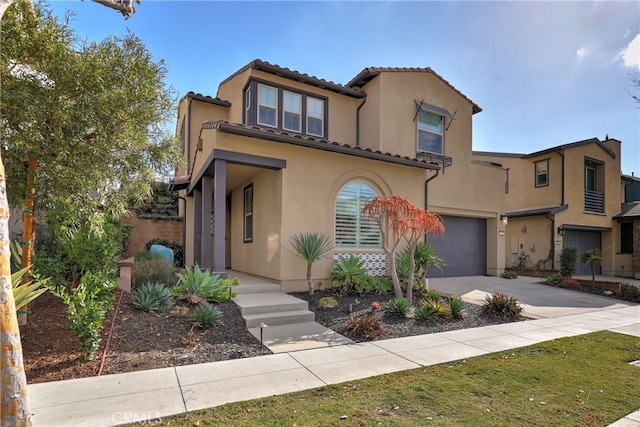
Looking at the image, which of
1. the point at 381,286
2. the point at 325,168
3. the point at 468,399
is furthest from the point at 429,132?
the point at 468,399

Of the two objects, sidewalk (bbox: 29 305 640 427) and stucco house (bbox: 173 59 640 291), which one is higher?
stucco house (bbox: 173 59 640 291)

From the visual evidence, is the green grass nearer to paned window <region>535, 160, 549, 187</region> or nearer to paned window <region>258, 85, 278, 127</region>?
paned window <region>258, 85, 278, 127</region>

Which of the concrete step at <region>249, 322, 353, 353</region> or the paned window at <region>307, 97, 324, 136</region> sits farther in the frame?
the paned window at <region>307, 97, 324, 136</region>

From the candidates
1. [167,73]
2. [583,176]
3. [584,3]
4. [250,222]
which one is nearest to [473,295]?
[250,222]

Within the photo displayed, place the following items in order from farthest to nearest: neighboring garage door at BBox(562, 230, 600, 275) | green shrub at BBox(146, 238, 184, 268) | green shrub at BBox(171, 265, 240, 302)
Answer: neighboring garage door at BBox(562, 230, 600, 275), green shrub at BBox(146, 238, 184, 268), green shrub at BBox(171, 265, 240, 302)

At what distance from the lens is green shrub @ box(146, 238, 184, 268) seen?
555 inches

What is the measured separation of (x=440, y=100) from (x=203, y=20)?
377 inches

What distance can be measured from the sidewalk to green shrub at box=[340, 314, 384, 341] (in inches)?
11.2

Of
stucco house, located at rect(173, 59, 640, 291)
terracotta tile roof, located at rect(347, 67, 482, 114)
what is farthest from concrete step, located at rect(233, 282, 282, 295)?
terracotta tile roof, located at rect(347, 67, 482, 114)

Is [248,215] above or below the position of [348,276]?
above

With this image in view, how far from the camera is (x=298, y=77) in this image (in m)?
12.4

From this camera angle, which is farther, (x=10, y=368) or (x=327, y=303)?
(x=327, y=303)

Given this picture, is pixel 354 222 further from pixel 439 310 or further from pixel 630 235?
pixel 630 235

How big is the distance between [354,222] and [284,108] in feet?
16.4
